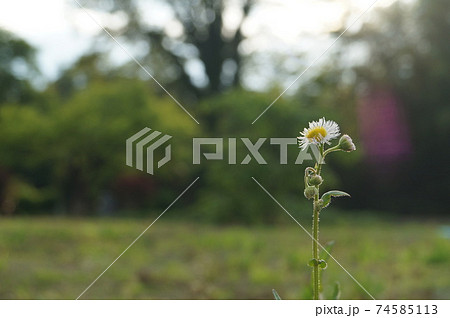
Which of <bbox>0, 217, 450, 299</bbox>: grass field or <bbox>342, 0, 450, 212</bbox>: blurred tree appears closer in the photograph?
<bbox>0, 217, 450, 299</bbox>: grass field

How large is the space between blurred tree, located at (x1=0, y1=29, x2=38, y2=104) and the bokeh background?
0.07 ft

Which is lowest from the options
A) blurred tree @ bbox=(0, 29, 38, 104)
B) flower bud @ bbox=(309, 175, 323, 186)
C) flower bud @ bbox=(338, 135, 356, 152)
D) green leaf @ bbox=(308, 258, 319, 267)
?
green leaf @ bbox=(308, 258, 319, 267)

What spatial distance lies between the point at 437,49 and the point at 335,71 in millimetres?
1418

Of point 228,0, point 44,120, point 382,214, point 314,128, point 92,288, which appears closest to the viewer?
point 314,128

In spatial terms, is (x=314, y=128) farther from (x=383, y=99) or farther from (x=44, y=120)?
(x=383, y=99)

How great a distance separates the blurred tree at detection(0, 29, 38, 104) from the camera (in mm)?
7887

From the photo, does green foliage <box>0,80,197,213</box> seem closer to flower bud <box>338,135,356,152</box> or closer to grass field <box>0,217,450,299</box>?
grass field <box>0,217,450,299</box>

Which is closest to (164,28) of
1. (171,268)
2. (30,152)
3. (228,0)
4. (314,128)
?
(228,0)

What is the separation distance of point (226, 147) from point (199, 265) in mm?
2731

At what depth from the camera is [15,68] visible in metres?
8.37

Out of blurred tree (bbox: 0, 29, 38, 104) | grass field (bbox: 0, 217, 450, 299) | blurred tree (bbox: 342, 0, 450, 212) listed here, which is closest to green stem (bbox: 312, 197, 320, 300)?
grass field (bbox: 0, 217, 450, 299)

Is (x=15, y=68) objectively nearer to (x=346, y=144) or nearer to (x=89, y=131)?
(x=89, y=131)

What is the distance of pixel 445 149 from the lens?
7445 mm

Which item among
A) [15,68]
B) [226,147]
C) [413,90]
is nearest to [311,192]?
[226,147]
